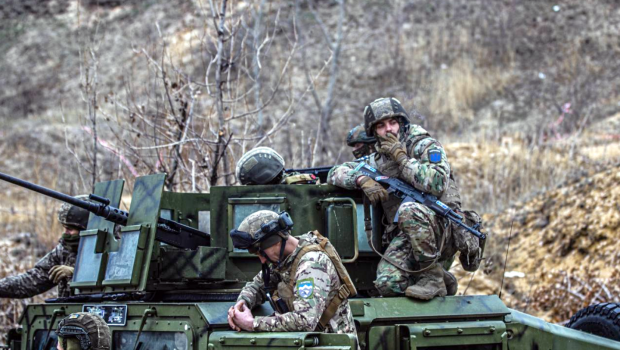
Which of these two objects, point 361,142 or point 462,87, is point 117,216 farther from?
point 462,87

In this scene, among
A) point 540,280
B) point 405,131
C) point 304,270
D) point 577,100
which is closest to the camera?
point 304,270

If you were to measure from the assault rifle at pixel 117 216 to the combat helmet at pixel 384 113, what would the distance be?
165 cm

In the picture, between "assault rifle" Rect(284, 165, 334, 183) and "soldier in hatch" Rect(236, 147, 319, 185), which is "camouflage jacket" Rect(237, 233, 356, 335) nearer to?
"soldier in hatch" Rect(236, 147, 319, 185)

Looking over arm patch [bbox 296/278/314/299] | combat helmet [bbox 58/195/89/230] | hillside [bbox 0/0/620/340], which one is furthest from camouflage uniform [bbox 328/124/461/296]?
hillside [bbox 0/0/620/340]

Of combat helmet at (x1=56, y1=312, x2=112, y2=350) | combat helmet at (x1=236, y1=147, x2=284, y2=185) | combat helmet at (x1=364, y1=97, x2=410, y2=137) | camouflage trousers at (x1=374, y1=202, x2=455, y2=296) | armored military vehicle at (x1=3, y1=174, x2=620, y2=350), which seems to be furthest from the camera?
combat helmet at (x1=236, y1=147, x2=284, y2=185)

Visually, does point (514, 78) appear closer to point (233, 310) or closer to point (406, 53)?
point (406, 53)

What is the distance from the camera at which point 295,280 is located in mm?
5266

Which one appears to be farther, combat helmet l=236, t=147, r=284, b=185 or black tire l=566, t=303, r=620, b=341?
combat helmet l=236, t=147, r=284, b=185

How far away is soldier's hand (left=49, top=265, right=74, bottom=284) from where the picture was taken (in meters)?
7.48

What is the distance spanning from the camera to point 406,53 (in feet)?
68.6

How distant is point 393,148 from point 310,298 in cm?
169

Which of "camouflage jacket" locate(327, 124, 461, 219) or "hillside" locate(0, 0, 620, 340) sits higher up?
"hillside" locate(0, 0, 620, 340)

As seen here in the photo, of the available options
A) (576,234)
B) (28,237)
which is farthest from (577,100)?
(28,237)

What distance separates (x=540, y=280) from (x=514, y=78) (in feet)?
29.3
